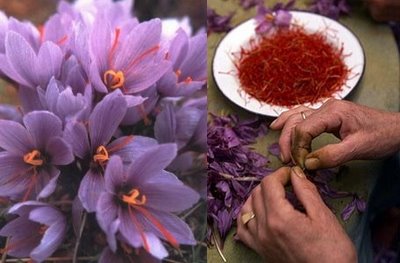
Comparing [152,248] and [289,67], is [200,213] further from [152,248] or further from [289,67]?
[289,67]

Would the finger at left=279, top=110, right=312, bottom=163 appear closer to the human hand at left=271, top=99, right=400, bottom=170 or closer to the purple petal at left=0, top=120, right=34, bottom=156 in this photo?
the human hand at left=271, top=99, right=400, bottom=170

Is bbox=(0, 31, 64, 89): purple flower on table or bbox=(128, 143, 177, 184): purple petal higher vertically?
bbox=(0, 31, 64, 89): purple flower on table

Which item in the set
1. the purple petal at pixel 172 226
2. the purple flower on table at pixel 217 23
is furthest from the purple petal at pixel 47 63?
the purple flower on table at pixel 217 23

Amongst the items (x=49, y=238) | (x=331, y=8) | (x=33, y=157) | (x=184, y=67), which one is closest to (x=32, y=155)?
(x=33, y=157)

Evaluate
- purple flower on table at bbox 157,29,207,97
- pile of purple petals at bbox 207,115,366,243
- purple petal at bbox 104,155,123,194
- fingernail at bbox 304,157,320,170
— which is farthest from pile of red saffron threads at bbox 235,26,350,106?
purple petal at bbox 104,155,123,194

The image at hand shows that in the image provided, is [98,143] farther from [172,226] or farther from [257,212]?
[257,212]
